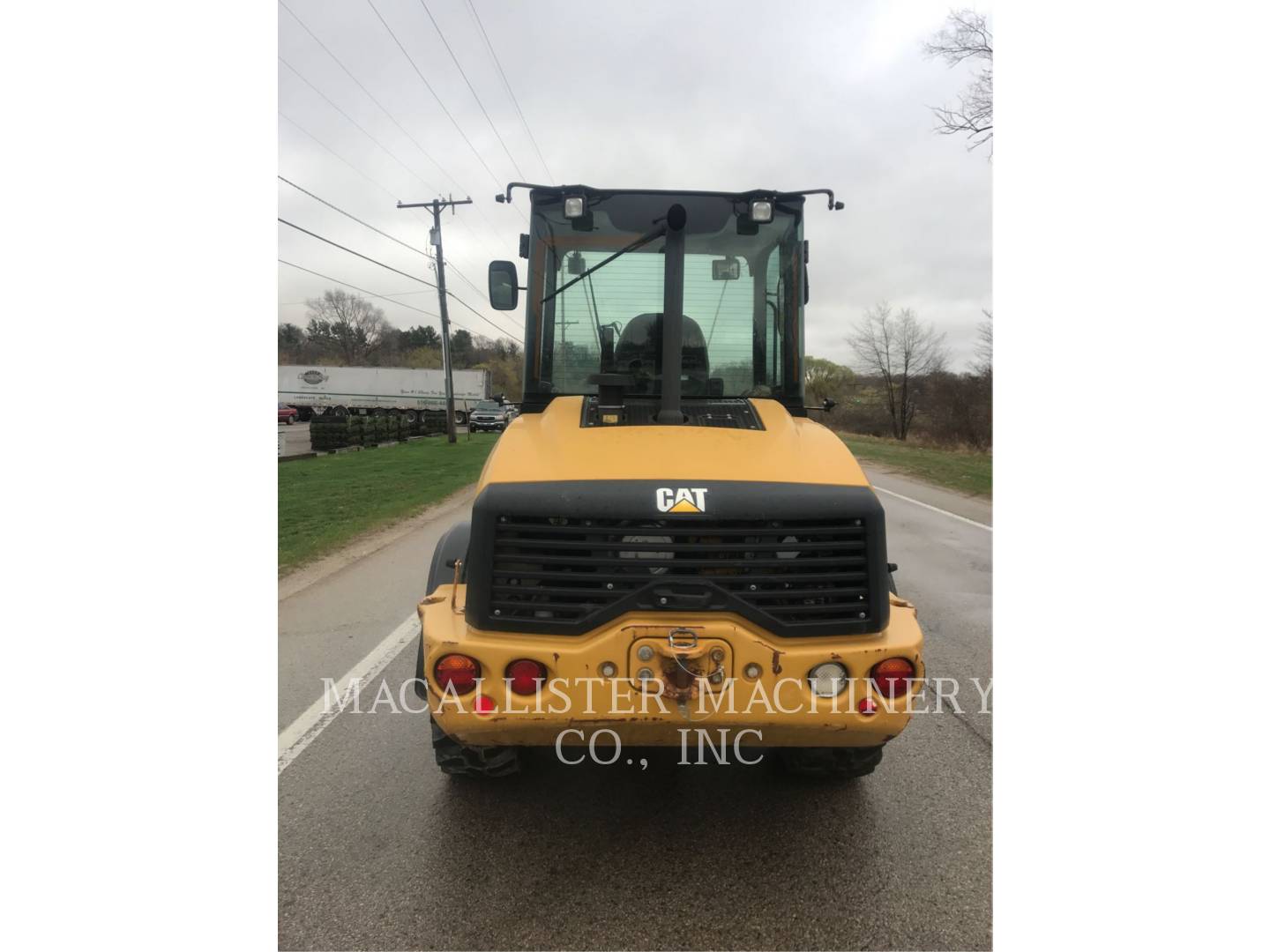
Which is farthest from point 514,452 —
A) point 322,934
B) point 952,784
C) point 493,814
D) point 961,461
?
point 961,461

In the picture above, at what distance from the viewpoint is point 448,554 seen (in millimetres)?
2941

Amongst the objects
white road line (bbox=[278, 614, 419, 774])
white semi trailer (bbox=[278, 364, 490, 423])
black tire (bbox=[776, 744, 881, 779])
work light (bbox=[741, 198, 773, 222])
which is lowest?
white road line (bbox=[278, 614, 419, 774])

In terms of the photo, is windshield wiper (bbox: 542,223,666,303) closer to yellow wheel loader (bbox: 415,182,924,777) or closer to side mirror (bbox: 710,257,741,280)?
side mirror (bbox: 710,257,741,280)

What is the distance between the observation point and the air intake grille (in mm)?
2205

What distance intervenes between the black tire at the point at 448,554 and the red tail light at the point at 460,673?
659 mm

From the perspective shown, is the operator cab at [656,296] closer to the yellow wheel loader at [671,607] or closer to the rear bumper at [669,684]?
the yellow wheel loader at [671,607]

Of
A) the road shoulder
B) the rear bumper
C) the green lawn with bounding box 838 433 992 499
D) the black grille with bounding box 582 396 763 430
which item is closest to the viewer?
the rear bumper

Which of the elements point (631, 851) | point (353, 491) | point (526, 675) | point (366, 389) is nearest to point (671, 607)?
point (526, 675)

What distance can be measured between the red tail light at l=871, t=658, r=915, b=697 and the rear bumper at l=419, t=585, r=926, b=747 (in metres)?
0.02

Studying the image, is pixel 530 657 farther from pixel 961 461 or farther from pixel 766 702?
pixel 961 461

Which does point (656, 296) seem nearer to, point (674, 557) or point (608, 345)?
point (608, 345)

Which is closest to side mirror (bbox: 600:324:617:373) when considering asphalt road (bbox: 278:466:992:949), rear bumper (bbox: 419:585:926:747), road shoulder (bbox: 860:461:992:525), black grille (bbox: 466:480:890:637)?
black grille (bbox: 466:480:890:637)

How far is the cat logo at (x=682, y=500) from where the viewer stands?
220cm

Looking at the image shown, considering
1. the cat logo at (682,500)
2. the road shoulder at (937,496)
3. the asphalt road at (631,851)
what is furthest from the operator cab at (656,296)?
the road shoulder at (937,496)
